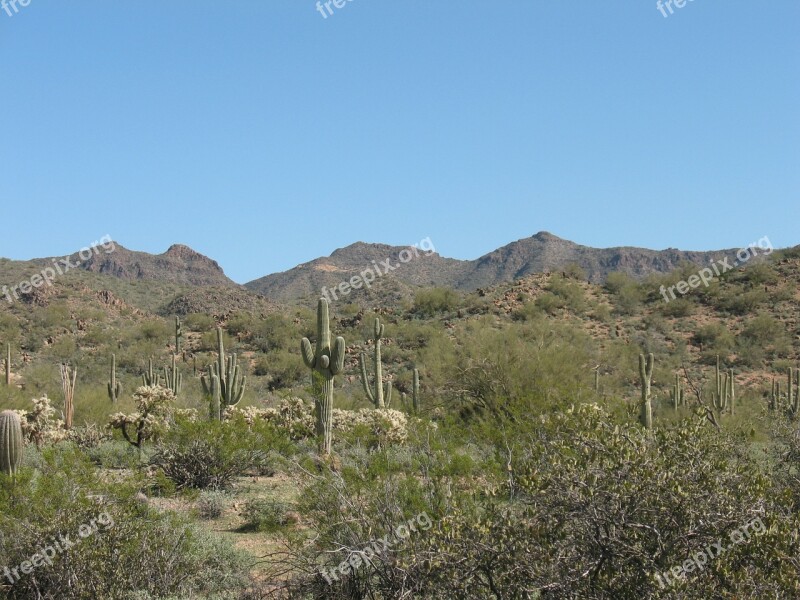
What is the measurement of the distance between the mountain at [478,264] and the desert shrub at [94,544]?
66.3 metres

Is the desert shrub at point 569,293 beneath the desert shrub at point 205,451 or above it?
above

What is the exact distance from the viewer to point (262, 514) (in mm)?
9695

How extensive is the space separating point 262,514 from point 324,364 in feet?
12.7

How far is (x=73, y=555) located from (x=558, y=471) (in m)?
3.93

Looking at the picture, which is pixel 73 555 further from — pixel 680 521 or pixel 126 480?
pixel 680 521

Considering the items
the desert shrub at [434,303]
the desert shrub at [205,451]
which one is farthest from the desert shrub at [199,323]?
the desert shrub at [205,451]

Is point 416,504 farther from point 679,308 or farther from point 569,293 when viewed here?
point 679,308

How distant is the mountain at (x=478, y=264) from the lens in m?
78.4

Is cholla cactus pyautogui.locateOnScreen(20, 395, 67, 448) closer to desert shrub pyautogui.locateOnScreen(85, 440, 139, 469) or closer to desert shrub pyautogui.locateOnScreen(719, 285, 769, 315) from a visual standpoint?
desert shrub pyautogui.locateOnScreen(85, 440, 139, 469)

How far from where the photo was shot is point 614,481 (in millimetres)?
5234

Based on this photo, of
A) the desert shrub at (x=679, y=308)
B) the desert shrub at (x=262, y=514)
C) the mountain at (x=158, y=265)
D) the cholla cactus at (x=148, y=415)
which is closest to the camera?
the desert shrub at (x=262, y=514)

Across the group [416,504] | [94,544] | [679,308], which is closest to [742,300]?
[679,308]

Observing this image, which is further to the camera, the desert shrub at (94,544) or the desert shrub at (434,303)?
the desert shrub at (434,303)

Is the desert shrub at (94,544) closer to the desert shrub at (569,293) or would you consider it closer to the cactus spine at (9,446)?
the cactus spine at (9,446)
